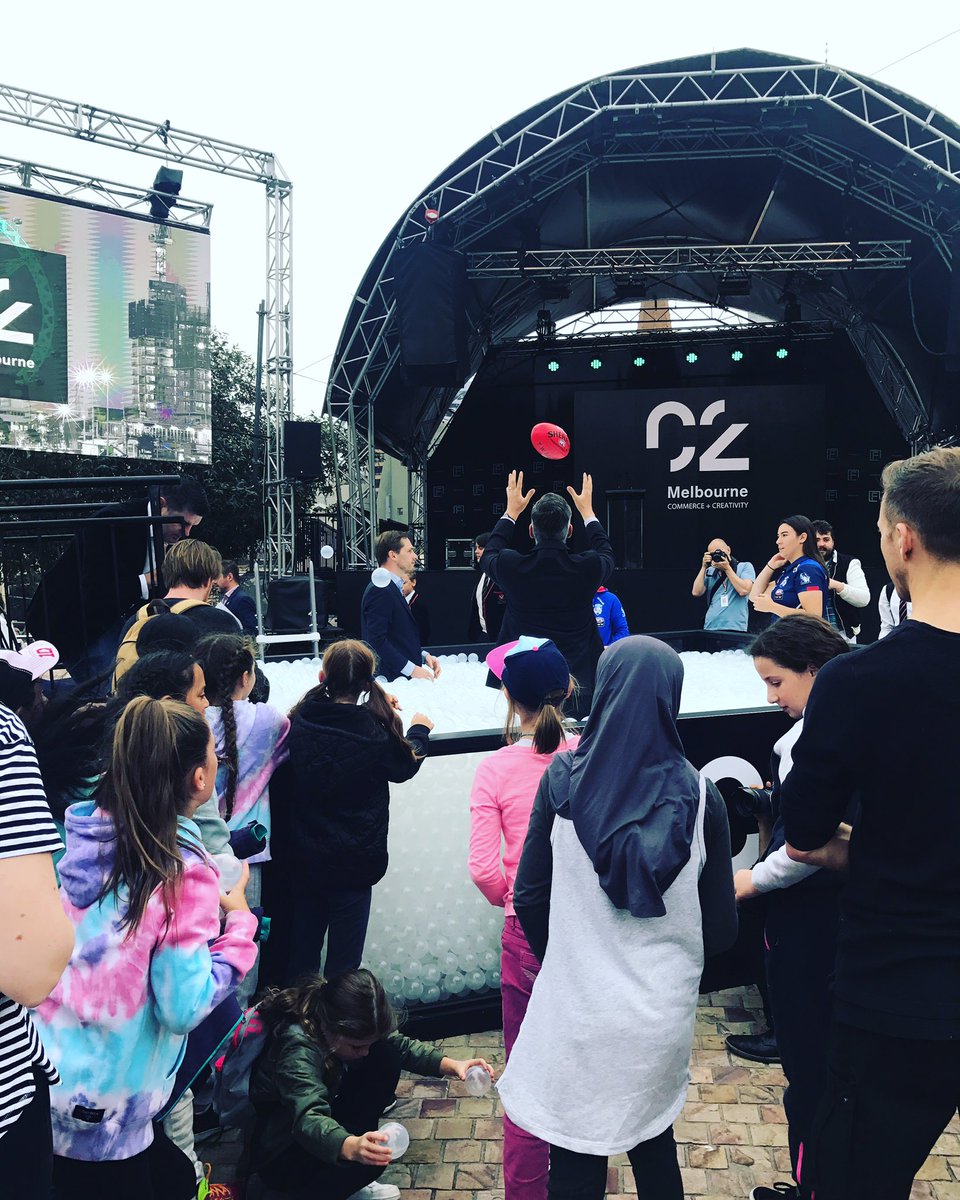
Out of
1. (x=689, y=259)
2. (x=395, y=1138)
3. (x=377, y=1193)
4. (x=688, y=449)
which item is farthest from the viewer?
(x=688, y=449)

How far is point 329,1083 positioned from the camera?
2.39m

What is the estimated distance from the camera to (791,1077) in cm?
228

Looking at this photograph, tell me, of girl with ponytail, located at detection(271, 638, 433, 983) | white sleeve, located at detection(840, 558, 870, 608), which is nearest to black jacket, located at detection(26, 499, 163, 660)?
girl with ponytail, located at detection(271, 638, 433, 983)

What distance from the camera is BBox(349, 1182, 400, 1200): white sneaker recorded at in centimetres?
248

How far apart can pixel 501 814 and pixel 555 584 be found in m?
1.49

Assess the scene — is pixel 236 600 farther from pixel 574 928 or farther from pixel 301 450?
pixel 301 450

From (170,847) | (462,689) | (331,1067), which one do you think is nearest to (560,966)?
(170,847)

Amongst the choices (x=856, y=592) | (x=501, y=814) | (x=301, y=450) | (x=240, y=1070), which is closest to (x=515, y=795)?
(x=501, y=814)

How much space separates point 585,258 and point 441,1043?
11088 millimetres

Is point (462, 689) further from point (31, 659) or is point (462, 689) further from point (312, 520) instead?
point (312, 520)

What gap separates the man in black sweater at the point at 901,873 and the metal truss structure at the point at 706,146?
32.4ft

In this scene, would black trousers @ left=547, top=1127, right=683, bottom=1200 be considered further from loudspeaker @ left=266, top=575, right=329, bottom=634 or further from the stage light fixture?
the stage light fixture

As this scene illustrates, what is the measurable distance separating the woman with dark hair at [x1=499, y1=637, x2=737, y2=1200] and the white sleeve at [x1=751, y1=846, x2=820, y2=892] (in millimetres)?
361

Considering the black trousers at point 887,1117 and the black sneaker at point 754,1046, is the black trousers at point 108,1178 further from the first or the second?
the black sneaker at point 754,1046
